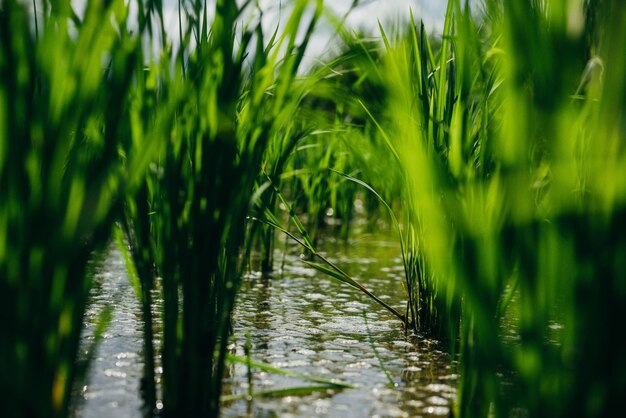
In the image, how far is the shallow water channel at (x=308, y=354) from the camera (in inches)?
45.4

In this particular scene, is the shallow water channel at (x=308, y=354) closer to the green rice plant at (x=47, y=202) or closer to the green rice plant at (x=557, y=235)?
the green rice plant at (x=47, y=202)

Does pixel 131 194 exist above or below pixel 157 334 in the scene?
above

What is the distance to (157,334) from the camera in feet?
5.11

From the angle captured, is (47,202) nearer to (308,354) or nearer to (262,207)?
(262,207)

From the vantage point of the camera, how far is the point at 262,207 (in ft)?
3.88

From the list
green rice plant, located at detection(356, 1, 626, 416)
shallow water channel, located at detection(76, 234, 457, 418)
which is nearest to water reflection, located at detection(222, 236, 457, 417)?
shallow water channel, located at detection(76, 234, 457, 418)

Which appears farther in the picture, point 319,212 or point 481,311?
point 319,212

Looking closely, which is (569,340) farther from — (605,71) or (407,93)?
(407,93)

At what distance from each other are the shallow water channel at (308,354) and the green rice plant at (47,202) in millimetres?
120

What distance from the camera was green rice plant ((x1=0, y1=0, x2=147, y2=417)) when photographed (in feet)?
2.72

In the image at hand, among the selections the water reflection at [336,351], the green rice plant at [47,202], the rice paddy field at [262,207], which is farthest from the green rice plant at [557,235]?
the green rice plant at [47,202]

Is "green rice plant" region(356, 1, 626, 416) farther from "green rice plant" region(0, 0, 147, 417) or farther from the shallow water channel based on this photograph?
"green rice plant" region(0, 0, 147, 417)

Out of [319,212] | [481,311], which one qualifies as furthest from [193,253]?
[319,212]

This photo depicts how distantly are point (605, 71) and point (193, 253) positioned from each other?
2.06 feet
